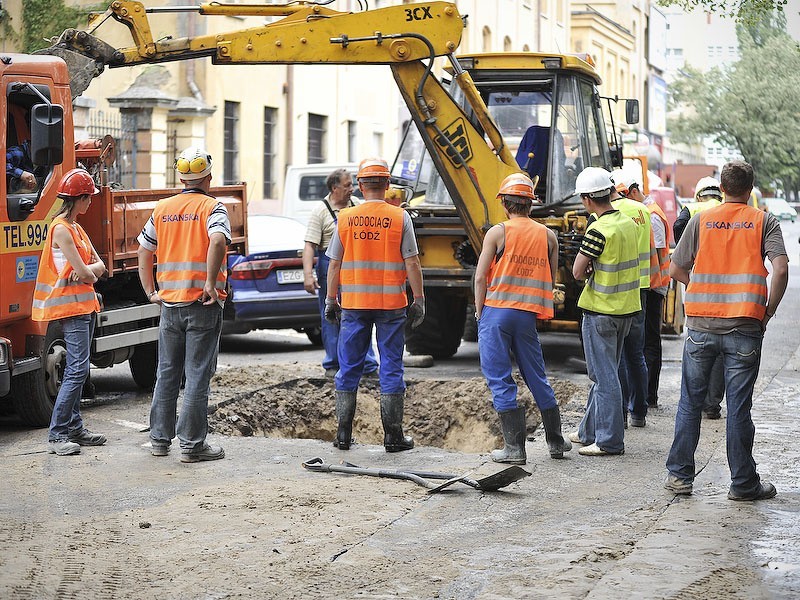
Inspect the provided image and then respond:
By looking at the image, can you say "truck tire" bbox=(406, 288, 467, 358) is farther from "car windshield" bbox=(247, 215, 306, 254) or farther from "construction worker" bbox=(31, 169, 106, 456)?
"construction worker" bbox=(31, 169, 106, 456)

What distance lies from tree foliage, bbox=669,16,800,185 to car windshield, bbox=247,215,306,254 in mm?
24550

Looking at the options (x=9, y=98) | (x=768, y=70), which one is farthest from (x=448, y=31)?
(x=768, y=70)

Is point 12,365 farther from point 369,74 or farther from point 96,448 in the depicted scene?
point 369,74

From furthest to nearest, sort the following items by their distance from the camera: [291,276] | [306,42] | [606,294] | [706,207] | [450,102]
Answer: [291,276] < [450,102] < [306,42] < [706,207] < [606,294]

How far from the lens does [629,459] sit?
8641mm

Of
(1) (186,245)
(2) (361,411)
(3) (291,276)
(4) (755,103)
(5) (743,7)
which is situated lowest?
(2) (361,411)

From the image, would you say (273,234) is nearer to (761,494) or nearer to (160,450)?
(160,450)

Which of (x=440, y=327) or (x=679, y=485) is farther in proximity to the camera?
(x=440, y=327)

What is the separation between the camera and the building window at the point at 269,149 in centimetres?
2912

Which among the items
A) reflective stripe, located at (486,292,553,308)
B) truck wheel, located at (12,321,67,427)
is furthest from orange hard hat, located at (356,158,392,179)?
truck wheel, located at (12,321,67,427)

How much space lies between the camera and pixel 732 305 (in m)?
7.27

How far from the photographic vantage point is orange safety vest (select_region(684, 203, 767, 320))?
7.26m

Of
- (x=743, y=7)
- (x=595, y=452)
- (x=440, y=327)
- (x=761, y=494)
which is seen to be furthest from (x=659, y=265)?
(x=743, y=7)

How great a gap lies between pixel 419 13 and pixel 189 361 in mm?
4552
